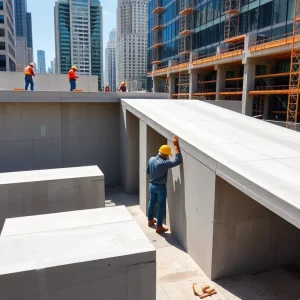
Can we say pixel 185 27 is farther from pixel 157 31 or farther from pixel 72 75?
pixel 72 75

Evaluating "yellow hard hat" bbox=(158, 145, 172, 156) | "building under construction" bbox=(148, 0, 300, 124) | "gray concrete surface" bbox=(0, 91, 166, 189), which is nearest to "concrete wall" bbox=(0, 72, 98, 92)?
"gray concrete surface" bbox=(0, 91, 166, 189)

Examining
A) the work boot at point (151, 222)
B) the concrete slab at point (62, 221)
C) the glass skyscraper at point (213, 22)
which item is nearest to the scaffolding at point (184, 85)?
the glass skyscraper at point (213, 22)

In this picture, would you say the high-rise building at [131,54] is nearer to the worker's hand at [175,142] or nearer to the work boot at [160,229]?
the work boot at [160,229]

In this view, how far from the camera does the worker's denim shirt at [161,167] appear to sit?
6.16m

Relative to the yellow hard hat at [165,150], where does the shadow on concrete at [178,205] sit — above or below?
below

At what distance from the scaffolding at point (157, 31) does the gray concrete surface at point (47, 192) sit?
159ft

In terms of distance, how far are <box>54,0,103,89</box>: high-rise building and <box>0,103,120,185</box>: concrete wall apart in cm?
12176

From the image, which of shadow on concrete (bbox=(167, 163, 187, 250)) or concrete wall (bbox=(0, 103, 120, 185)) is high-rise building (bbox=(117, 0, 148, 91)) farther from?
shadow on concrete (bbox=(167, 163, 187, 250))

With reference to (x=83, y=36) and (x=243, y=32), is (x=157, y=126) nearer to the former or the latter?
(x=243, y=32)

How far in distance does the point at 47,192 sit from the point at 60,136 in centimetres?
499

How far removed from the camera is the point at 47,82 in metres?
15.7

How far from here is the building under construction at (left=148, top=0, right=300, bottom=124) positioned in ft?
80.7

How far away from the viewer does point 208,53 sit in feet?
124

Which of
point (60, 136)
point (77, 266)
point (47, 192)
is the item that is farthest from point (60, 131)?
point (77, 266)
